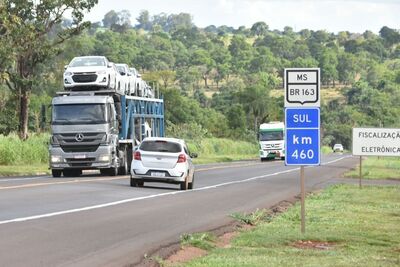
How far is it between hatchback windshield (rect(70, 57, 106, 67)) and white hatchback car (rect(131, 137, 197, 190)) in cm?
825

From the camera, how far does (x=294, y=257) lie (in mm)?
13094

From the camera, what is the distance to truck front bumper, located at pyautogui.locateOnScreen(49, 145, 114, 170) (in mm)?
35281

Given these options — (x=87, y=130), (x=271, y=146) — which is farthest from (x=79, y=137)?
(x=271, y=146)

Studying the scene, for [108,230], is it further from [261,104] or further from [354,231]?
[261,104]

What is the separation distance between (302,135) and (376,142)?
15.8m

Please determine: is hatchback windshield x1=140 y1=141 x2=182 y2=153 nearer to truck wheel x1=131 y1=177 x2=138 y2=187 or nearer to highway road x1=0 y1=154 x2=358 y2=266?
truck wheel x1=131 y1=177 x2=138 y2=187

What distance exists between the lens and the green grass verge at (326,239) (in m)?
12.7

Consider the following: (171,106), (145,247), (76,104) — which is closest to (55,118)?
(76,104)

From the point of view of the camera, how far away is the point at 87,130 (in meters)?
35.0

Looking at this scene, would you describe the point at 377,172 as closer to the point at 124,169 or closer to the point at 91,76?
the point at 124,169

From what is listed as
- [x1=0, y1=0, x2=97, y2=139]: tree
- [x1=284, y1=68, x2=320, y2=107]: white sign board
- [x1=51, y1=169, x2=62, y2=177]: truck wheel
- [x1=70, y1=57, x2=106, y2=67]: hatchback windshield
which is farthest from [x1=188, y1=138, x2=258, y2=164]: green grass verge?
[x1=284, y1=68, x2=320, y2=107]: white sign board

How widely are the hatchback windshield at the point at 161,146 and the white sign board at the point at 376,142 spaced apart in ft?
21.3

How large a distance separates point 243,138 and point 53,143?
75.0m

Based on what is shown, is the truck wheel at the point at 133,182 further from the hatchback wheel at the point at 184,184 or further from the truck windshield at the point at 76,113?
the truck windshield at the point at 76,113
